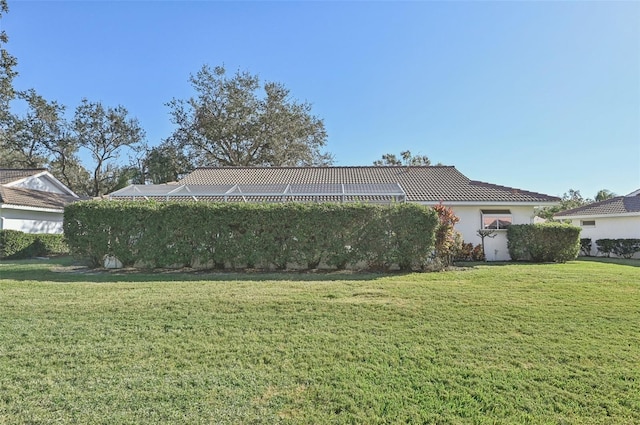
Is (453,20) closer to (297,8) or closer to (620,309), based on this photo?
(297,8)

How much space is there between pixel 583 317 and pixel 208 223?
1018cm

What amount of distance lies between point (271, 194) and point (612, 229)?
2204 cm

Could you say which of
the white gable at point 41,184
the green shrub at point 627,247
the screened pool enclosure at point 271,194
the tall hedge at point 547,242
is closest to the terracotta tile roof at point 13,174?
the white gable at point 41,184

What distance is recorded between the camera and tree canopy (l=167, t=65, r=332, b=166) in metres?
33.1

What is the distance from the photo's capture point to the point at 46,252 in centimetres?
1931

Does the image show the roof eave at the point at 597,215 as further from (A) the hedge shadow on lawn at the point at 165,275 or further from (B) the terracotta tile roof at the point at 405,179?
(A) the hedge shadow on lawn at the point at 165,275

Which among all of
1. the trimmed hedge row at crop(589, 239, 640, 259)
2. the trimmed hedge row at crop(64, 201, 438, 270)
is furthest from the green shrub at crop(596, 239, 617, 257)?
the trimmed hedge row at crop(64, 201, 438, 270)

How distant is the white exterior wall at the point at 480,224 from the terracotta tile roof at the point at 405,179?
0.50 metres

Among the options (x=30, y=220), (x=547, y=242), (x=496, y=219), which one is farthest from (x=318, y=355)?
(x=30, y=220)

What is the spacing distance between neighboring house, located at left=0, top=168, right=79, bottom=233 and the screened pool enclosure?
851 cm

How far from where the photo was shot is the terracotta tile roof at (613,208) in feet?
69.3

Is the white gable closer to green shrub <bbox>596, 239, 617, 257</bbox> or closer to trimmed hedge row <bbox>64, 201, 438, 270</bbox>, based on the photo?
trimmed hedge row <bbox>64, 201, 438, 270</bbox>

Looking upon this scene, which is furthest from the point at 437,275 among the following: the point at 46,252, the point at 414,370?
the point at 46,252

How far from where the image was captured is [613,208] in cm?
2206
